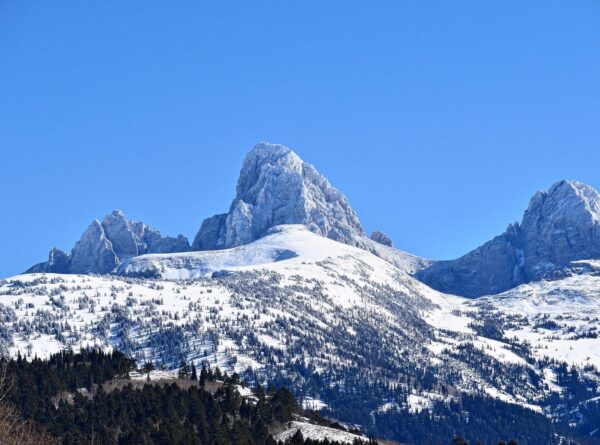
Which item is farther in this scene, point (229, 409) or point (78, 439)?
point (229, 409)

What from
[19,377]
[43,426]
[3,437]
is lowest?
[3,437]

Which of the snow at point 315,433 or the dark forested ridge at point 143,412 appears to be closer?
the dark forested ridge at point 143,412

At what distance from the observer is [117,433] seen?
169m

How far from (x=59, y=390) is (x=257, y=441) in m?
41.7

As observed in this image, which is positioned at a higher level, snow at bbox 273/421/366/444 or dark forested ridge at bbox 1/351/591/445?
dark forested ridge at bbox 1/351/591/445

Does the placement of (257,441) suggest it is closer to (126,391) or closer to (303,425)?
(303,425)

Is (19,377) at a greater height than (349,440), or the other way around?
(19,377)

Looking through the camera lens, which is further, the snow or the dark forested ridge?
the snow

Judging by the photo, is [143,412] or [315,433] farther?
[315,433]

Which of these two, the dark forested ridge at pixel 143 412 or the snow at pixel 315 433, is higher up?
the dark forested ridge at pixel 143 412

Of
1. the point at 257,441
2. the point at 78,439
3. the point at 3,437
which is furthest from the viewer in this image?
the point at 257,441

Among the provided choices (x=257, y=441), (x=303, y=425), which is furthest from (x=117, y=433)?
(x=303, y=425)

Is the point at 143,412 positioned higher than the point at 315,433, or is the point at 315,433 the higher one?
the point at 143,412

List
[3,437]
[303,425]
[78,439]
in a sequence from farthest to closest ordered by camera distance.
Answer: [303,425] → [78,439] → [3,437]
